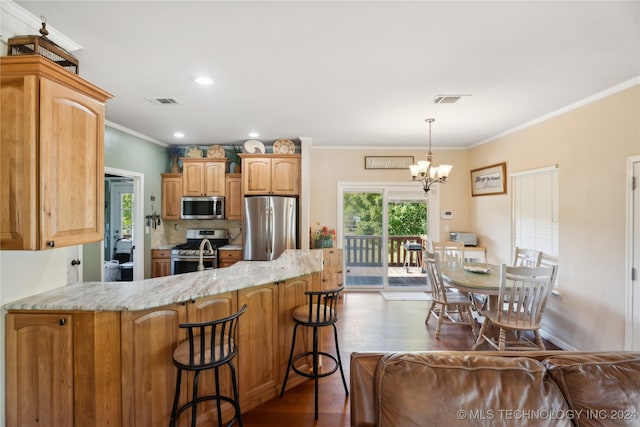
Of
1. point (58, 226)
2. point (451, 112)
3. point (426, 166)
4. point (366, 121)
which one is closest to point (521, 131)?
point (451, 112)

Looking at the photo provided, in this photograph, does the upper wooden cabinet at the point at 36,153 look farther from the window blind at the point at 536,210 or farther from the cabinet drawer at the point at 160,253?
the window blind at the point at 536,210

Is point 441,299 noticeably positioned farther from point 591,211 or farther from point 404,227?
point 404,227

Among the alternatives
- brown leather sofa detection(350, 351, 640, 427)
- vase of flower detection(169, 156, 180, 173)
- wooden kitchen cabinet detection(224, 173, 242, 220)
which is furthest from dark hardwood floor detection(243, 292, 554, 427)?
vase of flower detection(169, 156, 180, 173)

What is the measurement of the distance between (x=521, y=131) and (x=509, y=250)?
1681 millimetres

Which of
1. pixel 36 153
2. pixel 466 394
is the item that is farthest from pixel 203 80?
pixel 466 394

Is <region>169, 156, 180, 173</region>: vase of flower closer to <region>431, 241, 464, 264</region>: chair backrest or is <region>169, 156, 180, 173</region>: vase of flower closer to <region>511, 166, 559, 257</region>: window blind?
<region>431, 241, 464, 264</region>: chair backrest

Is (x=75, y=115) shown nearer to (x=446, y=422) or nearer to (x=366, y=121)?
(x=446, y=422)

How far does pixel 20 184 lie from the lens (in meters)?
1.43

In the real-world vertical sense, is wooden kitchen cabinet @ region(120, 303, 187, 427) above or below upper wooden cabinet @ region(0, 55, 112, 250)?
below

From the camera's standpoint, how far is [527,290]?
8.86 ft

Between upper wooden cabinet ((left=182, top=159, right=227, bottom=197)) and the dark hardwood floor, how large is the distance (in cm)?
292

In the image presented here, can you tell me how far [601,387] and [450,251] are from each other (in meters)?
3.24

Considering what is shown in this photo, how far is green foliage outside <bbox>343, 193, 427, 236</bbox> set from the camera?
17.1 feet

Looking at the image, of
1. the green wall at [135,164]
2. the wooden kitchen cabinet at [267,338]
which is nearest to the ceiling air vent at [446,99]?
the wooden kitchen cabinet at [267,338]
